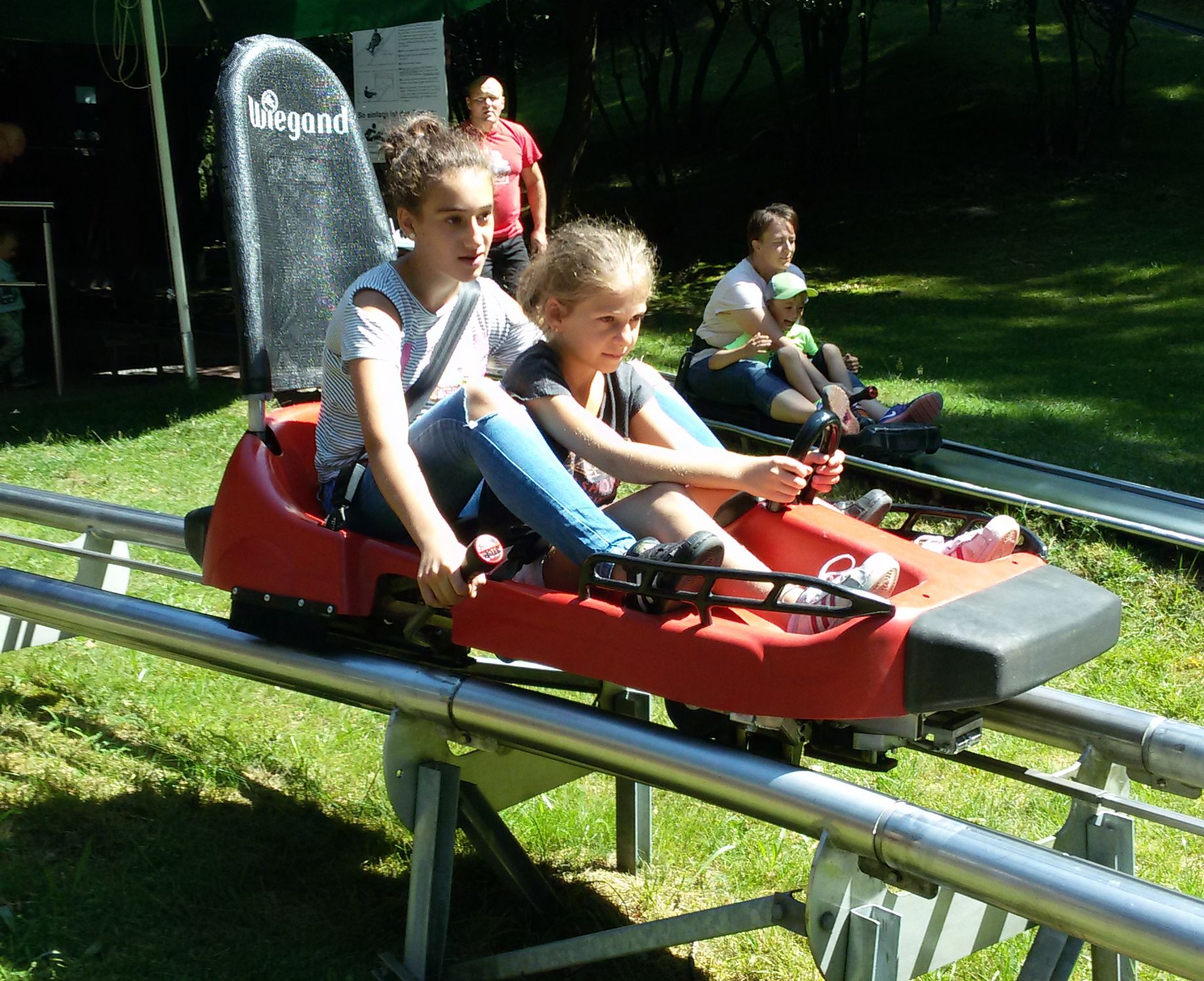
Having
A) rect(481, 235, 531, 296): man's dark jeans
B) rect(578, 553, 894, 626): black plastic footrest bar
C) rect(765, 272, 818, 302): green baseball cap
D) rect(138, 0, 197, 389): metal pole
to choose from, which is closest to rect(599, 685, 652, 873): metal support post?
rect(578, 553, 894, 626): black plastic footrest bar

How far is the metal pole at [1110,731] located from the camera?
83.7 inches

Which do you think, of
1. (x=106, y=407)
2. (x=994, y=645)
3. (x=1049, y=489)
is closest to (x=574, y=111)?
(x=106, y=407)

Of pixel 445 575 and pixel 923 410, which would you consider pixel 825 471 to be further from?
pixel 923 410

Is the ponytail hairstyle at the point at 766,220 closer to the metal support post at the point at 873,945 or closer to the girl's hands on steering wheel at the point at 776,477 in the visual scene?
the girl's hands on steering wheel at the point at 776,477

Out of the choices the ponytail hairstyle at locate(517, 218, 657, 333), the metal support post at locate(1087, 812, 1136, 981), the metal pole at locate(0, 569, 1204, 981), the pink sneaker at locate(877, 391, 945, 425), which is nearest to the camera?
the metal pole at locate(0, 569, 1204, 981)

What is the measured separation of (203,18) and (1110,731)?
7.83m

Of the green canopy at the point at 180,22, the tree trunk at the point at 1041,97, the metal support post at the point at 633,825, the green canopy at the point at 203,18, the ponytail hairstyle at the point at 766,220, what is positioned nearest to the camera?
the metal support post at the point at 633,825

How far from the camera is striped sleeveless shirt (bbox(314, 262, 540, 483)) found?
102 inches

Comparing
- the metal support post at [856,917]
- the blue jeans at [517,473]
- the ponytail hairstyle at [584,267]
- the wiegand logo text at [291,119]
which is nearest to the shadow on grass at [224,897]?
the metal support post at [856,917]

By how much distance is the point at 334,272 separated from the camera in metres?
3.00

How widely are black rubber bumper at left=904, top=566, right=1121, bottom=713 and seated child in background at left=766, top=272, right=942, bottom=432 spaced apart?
362cm

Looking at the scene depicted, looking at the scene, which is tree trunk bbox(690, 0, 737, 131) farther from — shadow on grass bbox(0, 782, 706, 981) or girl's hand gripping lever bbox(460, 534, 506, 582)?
A: girl's hand gripping lever bbox(460, 534, 506, 582)

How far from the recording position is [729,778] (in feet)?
6.68

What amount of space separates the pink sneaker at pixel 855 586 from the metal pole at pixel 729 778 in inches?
9.4
